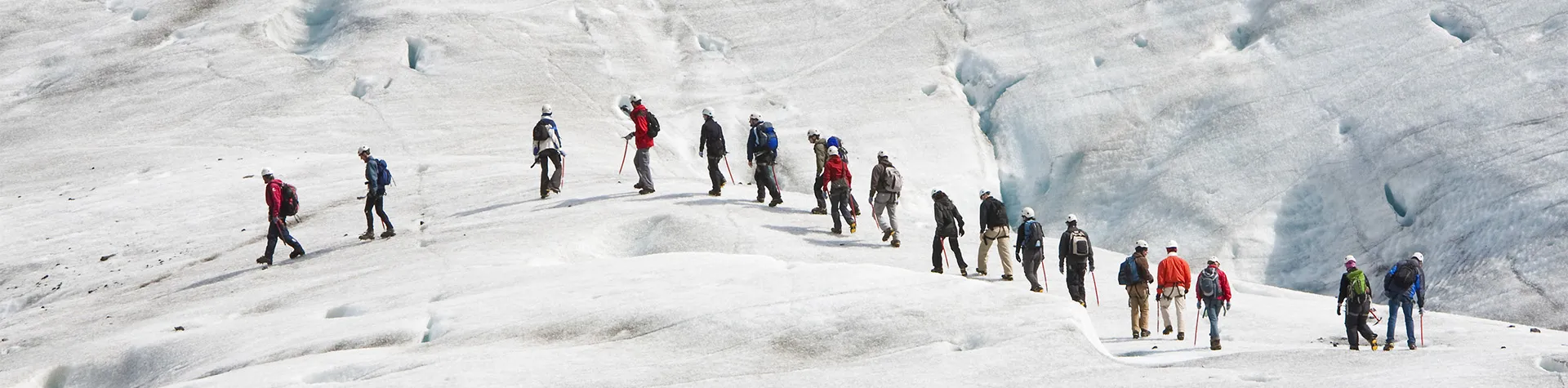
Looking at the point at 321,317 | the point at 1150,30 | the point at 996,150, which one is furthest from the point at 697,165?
the point at 321,317

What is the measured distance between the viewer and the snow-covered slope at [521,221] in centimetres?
1437

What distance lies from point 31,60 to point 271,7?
5.73 m

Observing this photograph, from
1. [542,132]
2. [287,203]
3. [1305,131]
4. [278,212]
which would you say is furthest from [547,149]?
[1305,131]

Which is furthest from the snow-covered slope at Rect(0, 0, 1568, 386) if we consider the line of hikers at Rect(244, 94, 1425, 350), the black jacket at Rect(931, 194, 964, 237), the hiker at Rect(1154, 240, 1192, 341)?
the black jacket at Rect(931, 194, 964, 237)

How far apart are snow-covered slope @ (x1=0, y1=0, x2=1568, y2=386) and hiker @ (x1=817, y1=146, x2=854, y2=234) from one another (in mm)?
465

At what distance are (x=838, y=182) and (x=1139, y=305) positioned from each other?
220 inches

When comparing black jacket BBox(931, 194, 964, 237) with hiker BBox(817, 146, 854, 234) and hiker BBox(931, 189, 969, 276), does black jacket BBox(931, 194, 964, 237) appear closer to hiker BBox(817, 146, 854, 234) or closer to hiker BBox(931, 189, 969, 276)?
hiker BBox(931, 189, 969, 276)

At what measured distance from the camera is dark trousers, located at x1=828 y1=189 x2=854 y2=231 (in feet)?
69.2

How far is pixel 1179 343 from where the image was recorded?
16.5 meters

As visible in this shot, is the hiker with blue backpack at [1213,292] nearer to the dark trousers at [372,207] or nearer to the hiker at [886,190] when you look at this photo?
the hiker at [886,190]

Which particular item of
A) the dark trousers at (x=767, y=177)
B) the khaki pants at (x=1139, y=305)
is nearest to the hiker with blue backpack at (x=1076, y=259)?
the khaki pants at (x=1139, y=305)

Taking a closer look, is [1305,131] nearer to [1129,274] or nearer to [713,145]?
[713,145]

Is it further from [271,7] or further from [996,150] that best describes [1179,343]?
[271,7]

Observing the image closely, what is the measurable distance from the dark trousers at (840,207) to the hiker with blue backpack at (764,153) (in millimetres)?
1627
